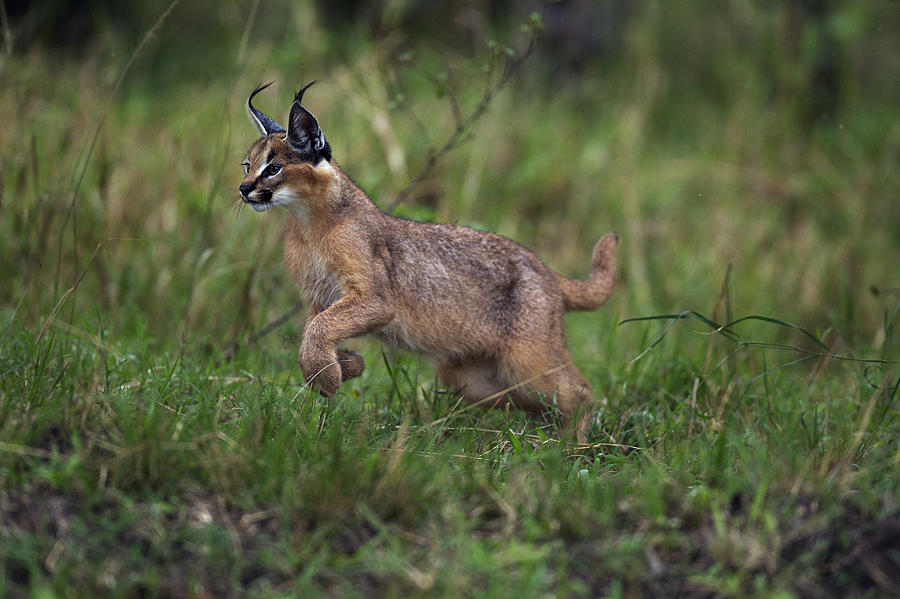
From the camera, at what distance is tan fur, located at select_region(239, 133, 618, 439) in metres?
4.59

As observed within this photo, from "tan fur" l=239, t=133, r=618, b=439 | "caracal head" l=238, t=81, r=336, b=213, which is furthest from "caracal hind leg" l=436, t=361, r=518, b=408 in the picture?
"caracal head" l=238, t=81, r=336, b=213

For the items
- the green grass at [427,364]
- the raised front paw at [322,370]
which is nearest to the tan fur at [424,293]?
the raised front paw at [322,370]

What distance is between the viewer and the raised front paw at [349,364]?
4.83 metres

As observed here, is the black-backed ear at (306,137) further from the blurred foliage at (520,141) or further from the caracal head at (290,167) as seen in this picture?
the blurred foliage at (520,141)

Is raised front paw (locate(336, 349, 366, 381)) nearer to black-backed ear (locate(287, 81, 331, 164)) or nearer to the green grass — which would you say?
the green grass

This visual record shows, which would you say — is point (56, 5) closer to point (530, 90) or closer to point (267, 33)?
point (267, 33)

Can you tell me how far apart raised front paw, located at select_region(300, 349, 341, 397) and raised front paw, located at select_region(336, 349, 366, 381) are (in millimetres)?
324

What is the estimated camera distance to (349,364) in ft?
15.9

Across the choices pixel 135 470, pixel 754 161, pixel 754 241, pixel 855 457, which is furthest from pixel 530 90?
pixel 135 470

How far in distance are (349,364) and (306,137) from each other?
108cm

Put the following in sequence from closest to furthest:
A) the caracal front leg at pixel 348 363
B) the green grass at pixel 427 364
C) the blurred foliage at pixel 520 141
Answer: the green grass at pixel 427 364
the caracal front leg at pixel 348 363
the blurred foliage at pixel 520 141

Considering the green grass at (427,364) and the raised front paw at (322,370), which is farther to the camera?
the raised front paw at (322,370)

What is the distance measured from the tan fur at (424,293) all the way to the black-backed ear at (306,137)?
0.14 ft

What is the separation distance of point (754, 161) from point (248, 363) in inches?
232
